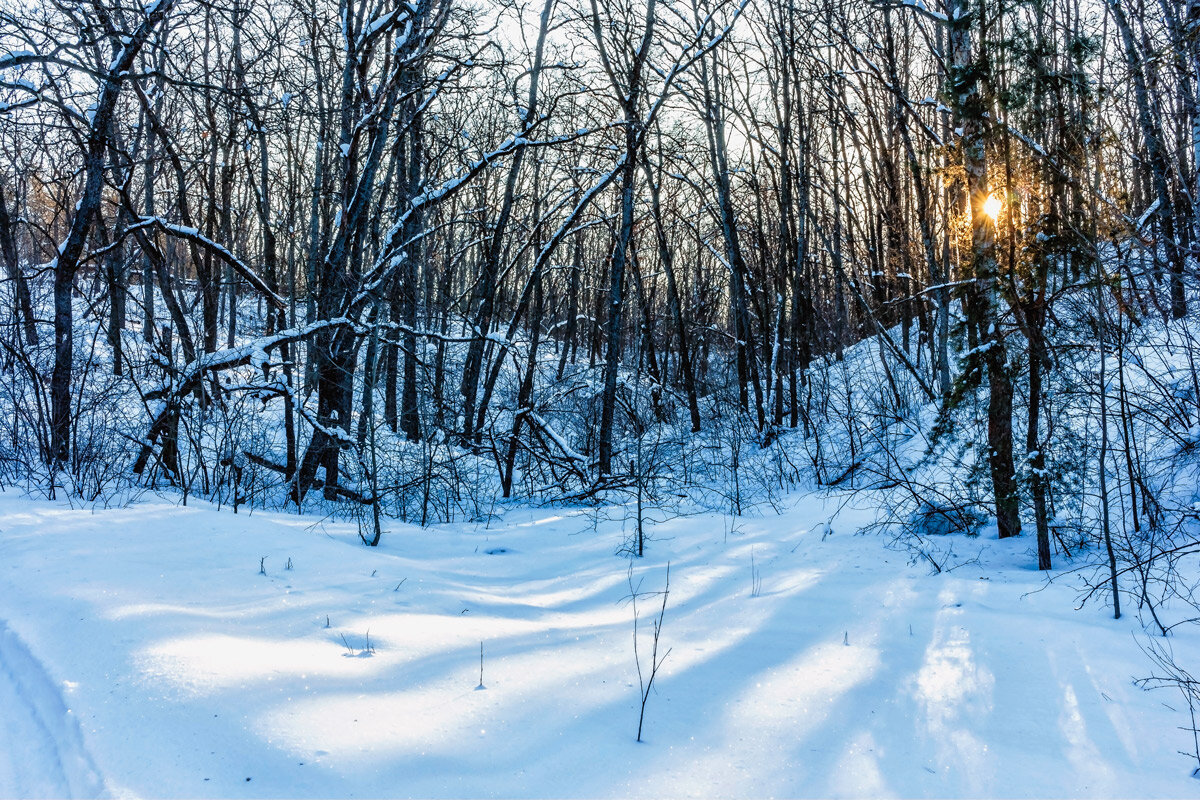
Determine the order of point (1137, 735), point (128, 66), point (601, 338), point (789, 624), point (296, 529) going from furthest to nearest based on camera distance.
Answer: point (601, 338)
point (128, 66)
point (296, 529)
point (789, 624)
point (1137, 735)

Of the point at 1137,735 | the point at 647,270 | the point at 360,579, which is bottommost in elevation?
the point at 1137,735

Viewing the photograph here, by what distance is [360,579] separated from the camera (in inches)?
167

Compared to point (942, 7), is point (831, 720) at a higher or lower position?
lower

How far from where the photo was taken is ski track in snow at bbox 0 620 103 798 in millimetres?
1847

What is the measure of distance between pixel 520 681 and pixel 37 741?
159cm

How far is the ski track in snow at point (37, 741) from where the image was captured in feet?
6.06

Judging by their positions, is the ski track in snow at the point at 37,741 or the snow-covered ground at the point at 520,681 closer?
the ski track in snow at the point at 37,741

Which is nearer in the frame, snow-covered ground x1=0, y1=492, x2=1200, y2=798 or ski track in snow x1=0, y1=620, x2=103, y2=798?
→ ski track in snow x1=0, y1=620, x2=103, y2=798

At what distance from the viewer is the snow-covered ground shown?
213 centimetres

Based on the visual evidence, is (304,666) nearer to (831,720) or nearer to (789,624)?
(831,720)

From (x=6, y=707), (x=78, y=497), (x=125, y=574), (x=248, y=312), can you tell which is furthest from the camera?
(x=248, y=312)

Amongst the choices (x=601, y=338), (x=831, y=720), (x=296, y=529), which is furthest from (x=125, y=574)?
(x=601, y=338)

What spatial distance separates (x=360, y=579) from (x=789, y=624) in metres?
2.60

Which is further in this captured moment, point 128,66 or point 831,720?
point 128,66
